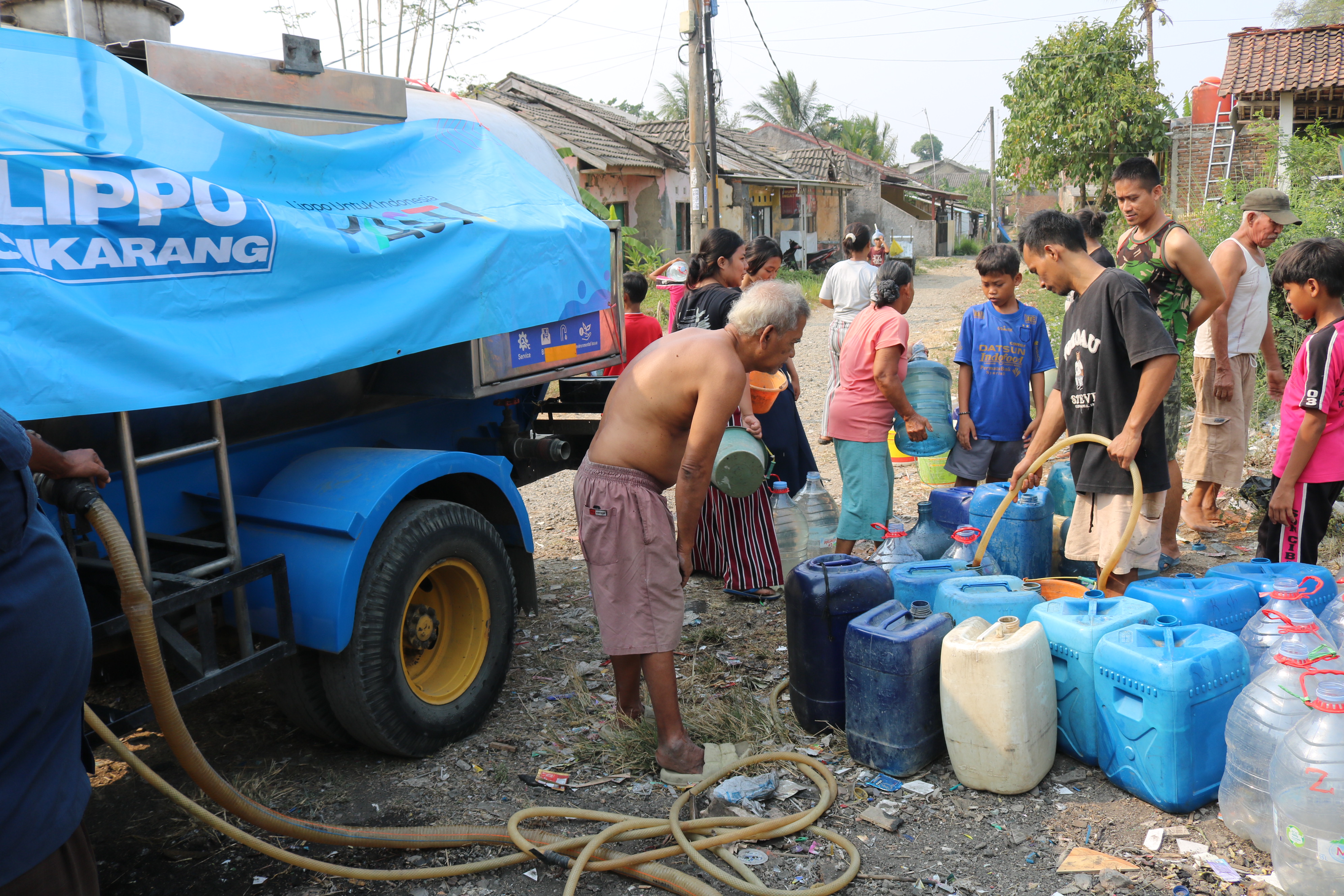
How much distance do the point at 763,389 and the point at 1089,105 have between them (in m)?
21.5

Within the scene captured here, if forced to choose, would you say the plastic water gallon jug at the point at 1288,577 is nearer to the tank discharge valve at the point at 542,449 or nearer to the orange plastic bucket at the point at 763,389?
the orange plastic bucket at the point at 763,389

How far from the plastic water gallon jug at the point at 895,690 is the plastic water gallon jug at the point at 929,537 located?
5.56 feet

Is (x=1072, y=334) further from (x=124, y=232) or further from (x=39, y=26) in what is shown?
(x=39, y=26)

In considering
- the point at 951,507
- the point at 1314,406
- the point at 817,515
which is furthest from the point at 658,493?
the point at 1314,406

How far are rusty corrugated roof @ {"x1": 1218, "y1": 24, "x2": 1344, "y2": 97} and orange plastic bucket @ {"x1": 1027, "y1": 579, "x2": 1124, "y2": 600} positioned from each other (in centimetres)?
2005

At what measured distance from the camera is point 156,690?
249cm

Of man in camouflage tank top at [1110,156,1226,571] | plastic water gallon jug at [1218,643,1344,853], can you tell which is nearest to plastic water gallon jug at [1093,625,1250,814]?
plastic water gallon jug at [1218,643,1344,853]

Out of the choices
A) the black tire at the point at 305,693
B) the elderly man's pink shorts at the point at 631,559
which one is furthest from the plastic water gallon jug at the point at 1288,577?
the black tire at the point at 305,693

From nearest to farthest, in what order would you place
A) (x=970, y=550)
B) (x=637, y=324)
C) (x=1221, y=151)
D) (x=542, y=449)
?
1. (x=970, y=550)
2. (x=542, y=449)
3. (x=637, y=324)
4. (x=1221, y=151)

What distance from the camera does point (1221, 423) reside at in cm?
576

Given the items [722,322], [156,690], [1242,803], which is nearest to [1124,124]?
[722,322]

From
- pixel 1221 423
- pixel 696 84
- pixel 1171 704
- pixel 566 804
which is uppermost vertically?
pixel 696 84

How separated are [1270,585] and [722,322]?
291 centimetres

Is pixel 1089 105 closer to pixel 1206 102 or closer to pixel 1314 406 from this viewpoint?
pixel 1206 102
